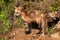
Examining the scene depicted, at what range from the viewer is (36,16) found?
762 cm

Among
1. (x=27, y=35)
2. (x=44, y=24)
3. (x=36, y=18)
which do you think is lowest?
(x=27, y=35)

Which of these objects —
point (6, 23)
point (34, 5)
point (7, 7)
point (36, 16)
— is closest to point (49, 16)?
point (36, 16)

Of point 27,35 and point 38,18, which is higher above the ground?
point 38,18

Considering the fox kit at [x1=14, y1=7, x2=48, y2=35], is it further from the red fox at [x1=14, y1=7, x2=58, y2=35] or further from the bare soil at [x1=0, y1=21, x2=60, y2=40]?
the bare soil at [x1=0, y1=21, x2=60, y2=40]

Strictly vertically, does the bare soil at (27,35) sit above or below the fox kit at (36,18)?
below

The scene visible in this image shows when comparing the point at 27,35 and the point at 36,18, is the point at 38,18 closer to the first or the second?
the point at 36,18

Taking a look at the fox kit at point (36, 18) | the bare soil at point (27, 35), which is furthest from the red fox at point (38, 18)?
the bare soil at point (27, 35)

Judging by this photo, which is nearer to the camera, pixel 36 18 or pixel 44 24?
pixel 44 24

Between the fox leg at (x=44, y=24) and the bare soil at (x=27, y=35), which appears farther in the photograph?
the fox leg at (x=44, y=24)

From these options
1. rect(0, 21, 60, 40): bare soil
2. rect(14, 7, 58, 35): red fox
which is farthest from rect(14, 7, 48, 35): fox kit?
rect(0, 21, 60, 40): bare soil

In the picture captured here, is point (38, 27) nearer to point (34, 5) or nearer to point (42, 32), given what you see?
point (42, 32)

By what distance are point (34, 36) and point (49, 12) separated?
1192mm

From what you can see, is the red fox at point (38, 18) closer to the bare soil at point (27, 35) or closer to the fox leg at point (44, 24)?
the fox leg at point (44, 24)

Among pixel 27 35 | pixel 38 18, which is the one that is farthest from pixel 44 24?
pixel 27 35
